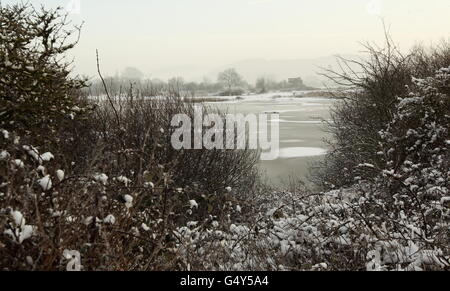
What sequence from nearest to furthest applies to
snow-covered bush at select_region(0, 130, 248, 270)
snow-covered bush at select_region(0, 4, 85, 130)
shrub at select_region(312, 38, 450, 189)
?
1. snow-covered bush at select_region(0, 130, 248, 270)
2. snow-covered bush at select_region(0, 4, 85, 130)
3. shrub at select_region(312, 38, 450, 189)

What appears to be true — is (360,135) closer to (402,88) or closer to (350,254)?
(402,88)

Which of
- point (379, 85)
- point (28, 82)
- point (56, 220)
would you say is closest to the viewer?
point (56, 220)

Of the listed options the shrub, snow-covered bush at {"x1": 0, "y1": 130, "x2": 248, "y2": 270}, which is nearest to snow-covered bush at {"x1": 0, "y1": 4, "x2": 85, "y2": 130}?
snow-covered bush at {"x1": 0, "y1": 130, "x2": 248, "y2": 270}

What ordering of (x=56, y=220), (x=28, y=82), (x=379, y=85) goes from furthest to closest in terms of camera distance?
(x=379, y=85) → (x=28, y=82) → (x=56, y=220)

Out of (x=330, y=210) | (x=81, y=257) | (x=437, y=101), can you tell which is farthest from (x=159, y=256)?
(x=437, y=101)

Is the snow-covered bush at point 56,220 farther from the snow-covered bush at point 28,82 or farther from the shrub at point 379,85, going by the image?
the shrub at point 379,85

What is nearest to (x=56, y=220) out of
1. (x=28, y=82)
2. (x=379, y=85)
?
(x=28, y=82)

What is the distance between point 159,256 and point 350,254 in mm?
2367

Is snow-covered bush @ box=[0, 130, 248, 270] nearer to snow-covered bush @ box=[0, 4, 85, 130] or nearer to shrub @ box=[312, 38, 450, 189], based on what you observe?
snow-covered bush @ box=[0, 4, 85, 130]

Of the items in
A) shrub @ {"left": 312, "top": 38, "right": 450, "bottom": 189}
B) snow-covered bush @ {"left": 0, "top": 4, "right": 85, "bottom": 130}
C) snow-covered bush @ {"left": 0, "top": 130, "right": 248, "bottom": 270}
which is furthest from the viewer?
shrub @ {"left": 312, "top": 38, "right": 450, "bottom": 189}

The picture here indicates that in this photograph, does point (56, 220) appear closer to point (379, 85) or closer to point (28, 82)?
point (28, 82)

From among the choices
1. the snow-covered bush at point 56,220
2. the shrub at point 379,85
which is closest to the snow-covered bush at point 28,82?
the snow-covered bush at point 56,220

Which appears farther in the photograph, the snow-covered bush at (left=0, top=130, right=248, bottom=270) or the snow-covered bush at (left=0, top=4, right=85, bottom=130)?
the snow-covered bush at (left=0, top=4, right=85, bottom=130)
